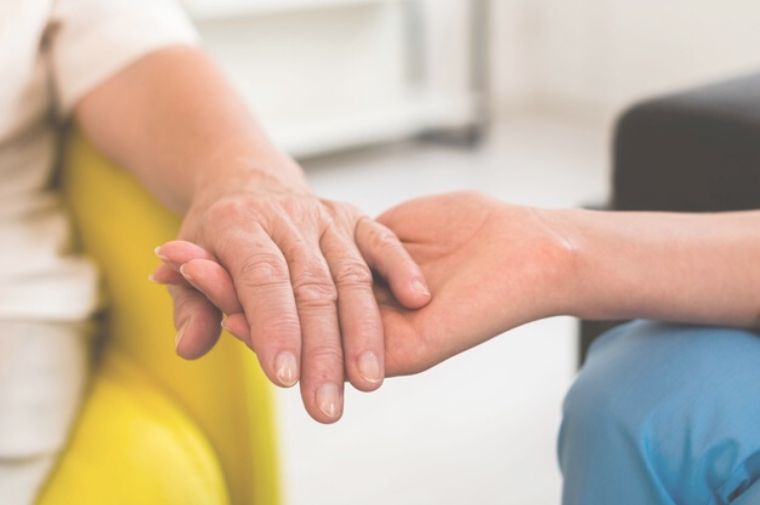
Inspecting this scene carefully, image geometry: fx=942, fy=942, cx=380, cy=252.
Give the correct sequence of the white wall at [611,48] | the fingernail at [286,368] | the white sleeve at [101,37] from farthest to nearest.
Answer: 1. the white wall at [611,48]
2. the white sleeve at [101,37]
3. the fingernail at [286,368]

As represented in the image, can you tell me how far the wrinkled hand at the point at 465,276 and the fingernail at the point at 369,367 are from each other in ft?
0.07

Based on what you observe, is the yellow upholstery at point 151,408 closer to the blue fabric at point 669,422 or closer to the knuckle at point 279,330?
the knuckle at point 279,330

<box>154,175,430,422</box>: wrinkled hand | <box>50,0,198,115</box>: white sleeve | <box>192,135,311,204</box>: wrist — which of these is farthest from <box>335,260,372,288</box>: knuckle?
<box>50,0,198,115</box>: white sleeve

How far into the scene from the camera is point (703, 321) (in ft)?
2.19

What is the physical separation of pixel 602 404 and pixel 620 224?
0.44ft

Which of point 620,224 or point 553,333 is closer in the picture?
point 620,224

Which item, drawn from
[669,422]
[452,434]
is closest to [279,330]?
[669,422]

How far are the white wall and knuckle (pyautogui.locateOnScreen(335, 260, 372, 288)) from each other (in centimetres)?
251

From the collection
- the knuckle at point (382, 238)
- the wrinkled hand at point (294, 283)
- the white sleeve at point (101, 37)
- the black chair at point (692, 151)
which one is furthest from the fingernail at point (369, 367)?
the black chair at point (692, 151)

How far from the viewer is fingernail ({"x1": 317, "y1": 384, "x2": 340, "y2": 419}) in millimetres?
548

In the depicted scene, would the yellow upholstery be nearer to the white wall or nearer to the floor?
the floor

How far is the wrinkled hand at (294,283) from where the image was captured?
1.85 feet

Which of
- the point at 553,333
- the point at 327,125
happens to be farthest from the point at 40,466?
the point at 327,125

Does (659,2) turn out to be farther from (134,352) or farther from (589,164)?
(134,352)
